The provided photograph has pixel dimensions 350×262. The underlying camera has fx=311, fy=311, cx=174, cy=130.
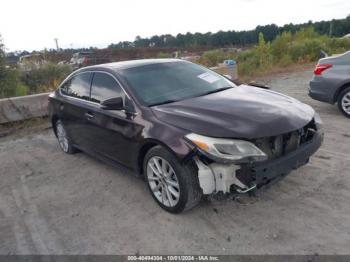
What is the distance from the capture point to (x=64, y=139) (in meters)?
5.54

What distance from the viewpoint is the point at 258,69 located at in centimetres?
1419

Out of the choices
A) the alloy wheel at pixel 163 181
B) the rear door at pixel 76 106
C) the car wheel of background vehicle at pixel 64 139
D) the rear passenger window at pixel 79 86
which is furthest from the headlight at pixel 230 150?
the car wheel of background vehicle at pixel 64 139

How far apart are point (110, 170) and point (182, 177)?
199 centimetres

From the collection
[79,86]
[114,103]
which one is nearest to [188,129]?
[114,103]

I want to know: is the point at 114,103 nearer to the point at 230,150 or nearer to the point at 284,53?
the point at 230,150

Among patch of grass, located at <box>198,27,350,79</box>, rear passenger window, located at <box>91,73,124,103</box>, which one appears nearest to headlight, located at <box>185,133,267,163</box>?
rear passenger window, located at <box>91,73,124,103</box>

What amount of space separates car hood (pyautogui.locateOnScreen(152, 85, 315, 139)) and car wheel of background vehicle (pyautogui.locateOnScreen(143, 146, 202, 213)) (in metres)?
0.37

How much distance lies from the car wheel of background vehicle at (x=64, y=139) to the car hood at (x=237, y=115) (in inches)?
98.6

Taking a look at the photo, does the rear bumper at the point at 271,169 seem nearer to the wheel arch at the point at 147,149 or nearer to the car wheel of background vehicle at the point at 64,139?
the wheel arch at the point at 147,149

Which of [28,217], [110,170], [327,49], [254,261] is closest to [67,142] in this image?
[110,170]

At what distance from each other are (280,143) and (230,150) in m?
0.60

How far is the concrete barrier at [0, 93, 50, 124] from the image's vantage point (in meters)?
7.59

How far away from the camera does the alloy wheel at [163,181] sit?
3281 mm

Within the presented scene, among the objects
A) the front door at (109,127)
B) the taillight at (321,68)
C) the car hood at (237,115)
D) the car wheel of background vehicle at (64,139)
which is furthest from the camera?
the taillight at (321,68)
